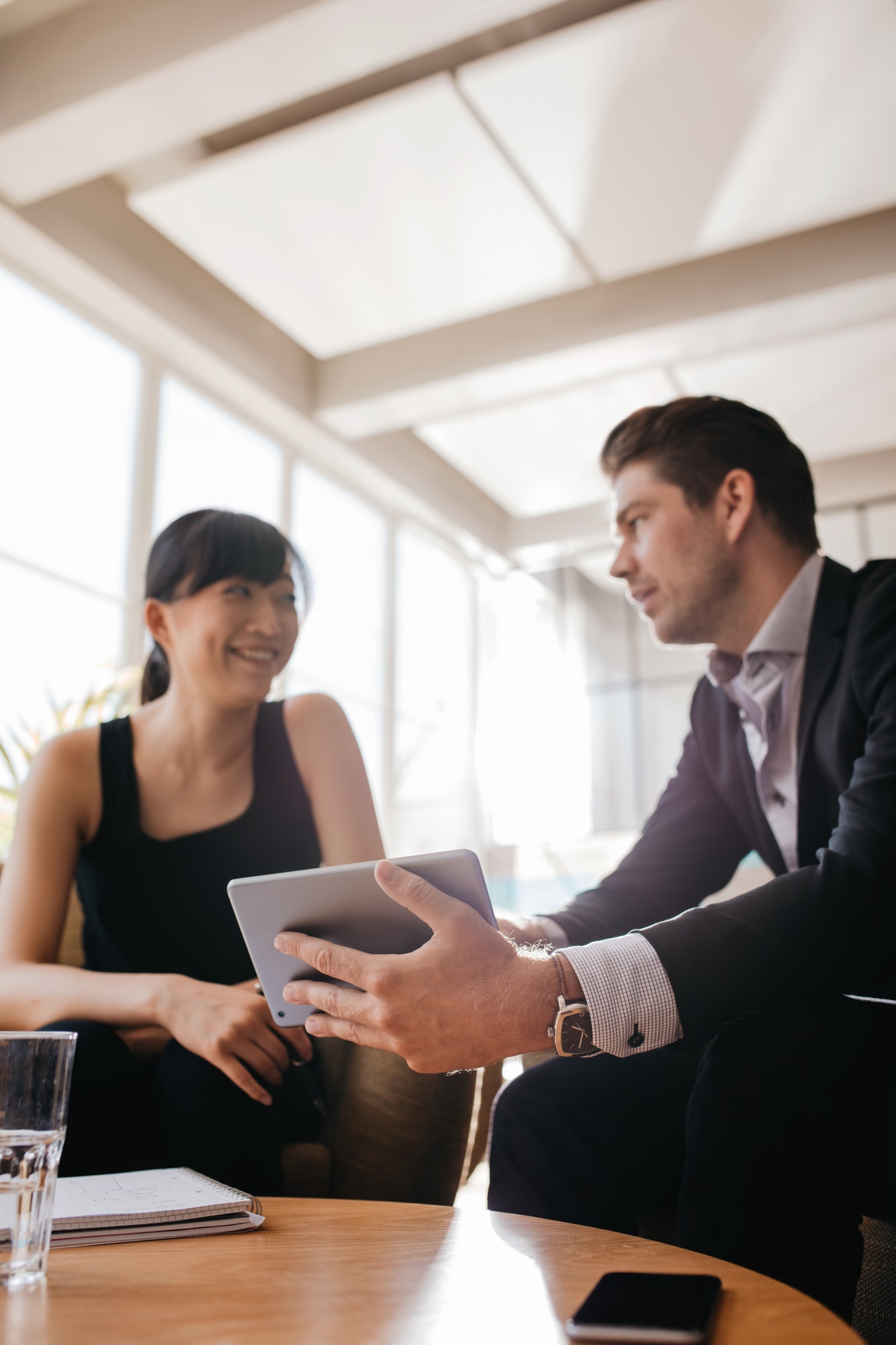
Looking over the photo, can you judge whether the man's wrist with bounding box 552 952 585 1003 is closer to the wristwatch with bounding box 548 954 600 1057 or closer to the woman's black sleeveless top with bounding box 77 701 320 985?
the wristwatch with bounding box 548 954 600 1057

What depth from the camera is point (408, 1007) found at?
912 mm

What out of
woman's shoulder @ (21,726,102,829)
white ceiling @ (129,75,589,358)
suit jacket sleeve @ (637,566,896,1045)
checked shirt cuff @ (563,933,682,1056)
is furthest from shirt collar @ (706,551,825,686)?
white ceiling @ (129,75,589,358)

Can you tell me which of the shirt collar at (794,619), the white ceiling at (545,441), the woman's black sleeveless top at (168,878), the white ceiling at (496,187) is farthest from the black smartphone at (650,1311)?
the white ceiling at (545,441)

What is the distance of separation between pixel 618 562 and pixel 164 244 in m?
3.55

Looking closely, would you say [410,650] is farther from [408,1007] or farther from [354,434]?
[408,1007]

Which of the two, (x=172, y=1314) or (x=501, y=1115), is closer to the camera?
(x=172, y=1314)

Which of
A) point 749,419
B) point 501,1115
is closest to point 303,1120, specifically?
point 501,1115

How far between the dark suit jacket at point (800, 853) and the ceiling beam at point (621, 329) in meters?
3.44

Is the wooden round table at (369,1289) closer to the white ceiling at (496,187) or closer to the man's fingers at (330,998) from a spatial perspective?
the man's fingers at (330,998)

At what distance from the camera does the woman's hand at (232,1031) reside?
4.00ft

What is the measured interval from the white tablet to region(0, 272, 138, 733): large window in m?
2.86

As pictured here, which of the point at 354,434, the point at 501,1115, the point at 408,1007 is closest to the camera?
the point at 408,1007

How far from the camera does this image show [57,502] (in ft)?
13.6

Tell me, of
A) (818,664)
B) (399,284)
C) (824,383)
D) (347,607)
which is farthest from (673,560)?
(347,607)
